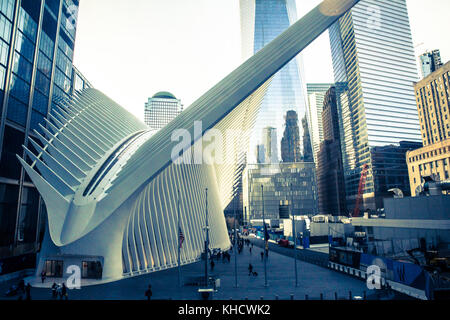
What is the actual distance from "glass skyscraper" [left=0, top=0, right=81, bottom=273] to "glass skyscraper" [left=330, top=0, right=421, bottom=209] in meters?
97.7

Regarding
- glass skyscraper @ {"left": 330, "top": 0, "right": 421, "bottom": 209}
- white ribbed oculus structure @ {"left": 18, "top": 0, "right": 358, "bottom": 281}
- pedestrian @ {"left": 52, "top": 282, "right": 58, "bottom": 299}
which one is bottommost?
pedestrian @ {"left": 52, "top": 282, "right": 58, "bottom": 299}

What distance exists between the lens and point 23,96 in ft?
122

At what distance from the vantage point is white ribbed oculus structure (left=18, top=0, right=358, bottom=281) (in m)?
21.0

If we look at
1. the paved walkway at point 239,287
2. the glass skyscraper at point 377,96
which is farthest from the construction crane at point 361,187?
the paved walkway at point 239,287

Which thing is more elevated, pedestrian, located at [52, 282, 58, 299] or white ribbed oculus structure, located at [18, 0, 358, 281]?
white ribbed oculus structure, located at [18, 0, 358, 281]

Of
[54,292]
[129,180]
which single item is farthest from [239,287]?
[54,292]

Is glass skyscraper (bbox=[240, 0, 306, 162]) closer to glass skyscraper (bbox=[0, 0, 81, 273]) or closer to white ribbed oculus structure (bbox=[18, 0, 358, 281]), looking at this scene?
glass skyscraper (bbox=[0, 0, 81, 273])

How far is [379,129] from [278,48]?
101 meters

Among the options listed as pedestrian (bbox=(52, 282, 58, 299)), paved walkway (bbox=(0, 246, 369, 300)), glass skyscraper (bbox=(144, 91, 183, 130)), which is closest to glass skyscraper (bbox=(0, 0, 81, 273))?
paved walkway (bbox=(0, 246, 369, 300))

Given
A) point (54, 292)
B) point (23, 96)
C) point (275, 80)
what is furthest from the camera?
point (275, 80)

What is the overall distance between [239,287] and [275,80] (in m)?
127

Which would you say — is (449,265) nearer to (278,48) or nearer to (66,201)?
(278,48)

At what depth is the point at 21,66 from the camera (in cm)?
3688

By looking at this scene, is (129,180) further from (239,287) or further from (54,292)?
(239,287)
